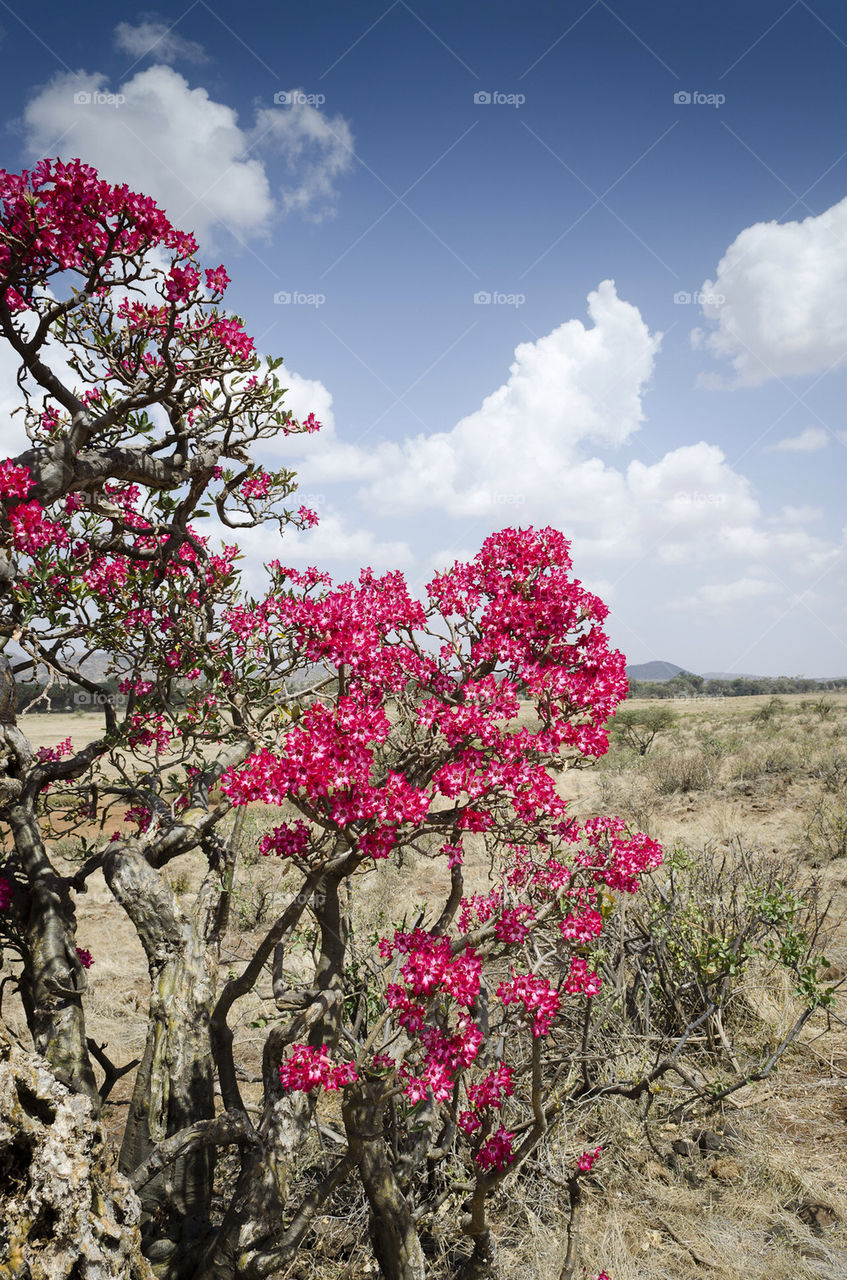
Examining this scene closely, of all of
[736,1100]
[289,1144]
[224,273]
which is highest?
[224,273]

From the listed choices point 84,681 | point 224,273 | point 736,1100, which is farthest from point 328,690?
point 736,1100

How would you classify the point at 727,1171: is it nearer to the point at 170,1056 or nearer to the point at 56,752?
the point at 170,1056

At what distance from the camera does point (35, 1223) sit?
1.84 meters

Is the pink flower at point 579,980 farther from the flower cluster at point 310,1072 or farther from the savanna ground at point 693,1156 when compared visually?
the savanna ground at point 693,1156

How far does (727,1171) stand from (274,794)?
4.09 metres

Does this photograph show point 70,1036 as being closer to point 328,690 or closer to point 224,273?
point 328,690

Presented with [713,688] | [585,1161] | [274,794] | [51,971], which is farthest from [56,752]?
[713,688]

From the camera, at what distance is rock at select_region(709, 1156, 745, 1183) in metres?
4.26

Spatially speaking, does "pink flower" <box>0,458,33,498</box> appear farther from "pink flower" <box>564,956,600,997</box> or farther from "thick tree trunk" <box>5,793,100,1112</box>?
"pink flower" <box>564,956,600,997</box>

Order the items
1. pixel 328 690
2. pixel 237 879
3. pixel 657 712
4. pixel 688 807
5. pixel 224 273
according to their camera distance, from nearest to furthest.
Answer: pixel 224 273 < pixel 328 690 < pixel 237 879 < pixel 688 807 < pixel 657 712

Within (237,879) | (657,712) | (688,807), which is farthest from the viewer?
(657,712)

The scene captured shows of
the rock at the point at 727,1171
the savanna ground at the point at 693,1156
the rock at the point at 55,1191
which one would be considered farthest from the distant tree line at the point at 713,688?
the rock at the point at 55,1191

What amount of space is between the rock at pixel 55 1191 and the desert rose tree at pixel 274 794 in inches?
2.6

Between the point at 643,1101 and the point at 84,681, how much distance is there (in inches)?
194
